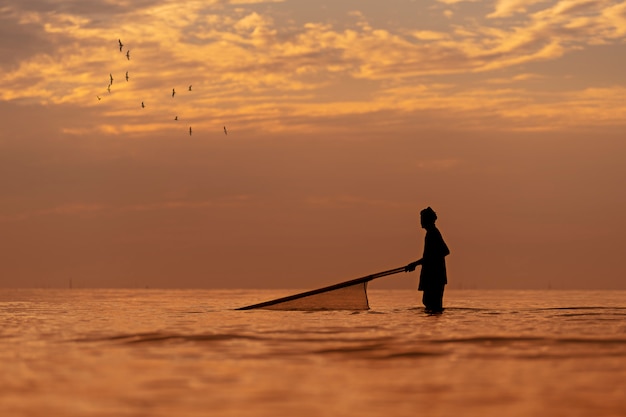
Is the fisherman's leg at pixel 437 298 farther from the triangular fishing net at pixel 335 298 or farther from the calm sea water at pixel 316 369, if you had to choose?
Answer: the calm sea water at pixel 316 369

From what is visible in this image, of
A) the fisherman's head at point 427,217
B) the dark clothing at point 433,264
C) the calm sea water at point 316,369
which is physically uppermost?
the fisherman's head at point 427,217

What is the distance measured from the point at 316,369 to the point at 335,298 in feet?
42.2

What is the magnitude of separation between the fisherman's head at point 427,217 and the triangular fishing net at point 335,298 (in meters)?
1.15

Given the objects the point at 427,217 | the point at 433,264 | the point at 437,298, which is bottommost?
the point at 437,298

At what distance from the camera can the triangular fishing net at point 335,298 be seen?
25172 mm

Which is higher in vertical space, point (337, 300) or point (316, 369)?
point (337, 300)

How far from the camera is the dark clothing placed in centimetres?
2444

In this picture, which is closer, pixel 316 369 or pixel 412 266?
pixel 316 369

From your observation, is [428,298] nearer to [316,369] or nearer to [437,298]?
[437,298]

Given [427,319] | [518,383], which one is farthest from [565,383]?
[427,319]

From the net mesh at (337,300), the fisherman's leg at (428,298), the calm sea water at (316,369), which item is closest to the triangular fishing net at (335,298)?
the net mesh at (337,300)

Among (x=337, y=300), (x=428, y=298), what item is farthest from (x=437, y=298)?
(x=337, y=300)

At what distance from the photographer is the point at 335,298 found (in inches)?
1012

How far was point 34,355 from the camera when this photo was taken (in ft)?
48.7
